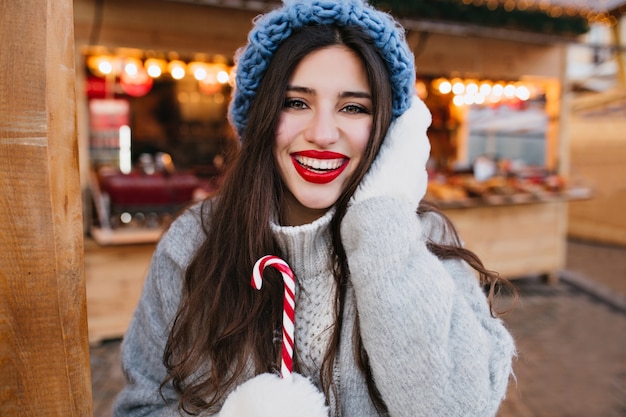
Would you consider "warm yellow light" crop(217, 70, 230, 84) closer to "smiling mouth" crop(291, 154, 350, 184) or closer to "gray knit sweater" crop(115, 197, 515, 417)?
"gray knit sweater" crop(115, 197, 515, 417)

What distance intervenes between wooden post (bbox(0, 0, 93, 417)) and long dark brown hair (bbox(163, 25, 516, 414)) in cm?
44

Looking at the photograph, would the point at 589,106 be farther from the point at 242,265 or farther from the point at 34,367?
the point at 34,367

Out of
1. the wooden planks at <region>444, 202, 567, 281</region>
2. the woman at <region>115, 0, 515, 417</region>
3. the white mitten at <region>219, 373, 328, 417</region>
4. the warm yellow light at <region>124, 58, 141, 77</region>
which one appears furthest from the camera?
the wooden planks at <region>444, 202, 567, 281</region>

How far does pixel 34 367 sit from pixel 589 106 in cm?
1008

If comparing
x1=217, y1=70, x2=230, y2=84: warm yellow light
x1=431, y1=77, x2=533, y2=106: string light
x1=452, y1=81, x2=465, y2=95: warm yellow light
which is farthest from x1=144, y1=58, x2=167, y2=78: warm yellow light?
x1=452, y1=81, x2=465, y2=95: warm yellow light

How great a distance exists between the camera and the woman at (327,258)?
1.37m

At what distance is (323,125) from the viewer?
4.83 ft

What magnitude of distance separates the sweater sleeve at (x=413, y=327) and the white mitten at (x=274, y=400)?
20cm

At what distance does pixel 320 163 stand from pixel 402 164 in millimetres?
252

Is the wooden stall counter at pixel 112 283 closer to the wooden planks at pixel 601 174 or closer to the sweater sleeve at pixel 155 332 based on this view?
the sweater sleeve at pixel 155 332

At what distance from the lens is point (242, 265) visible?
159 cm

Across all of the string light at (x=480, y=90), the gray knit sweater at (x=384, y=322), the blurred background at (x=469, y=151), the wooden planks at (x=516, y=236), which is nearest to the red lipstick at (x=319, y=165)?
the gray knit sweater at (x=384, y=322)

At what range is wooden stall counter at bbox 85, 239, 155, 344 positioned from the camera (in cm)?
471

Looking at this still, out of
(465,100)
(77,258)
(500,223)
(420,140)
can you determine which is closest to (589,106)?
(465,100)
